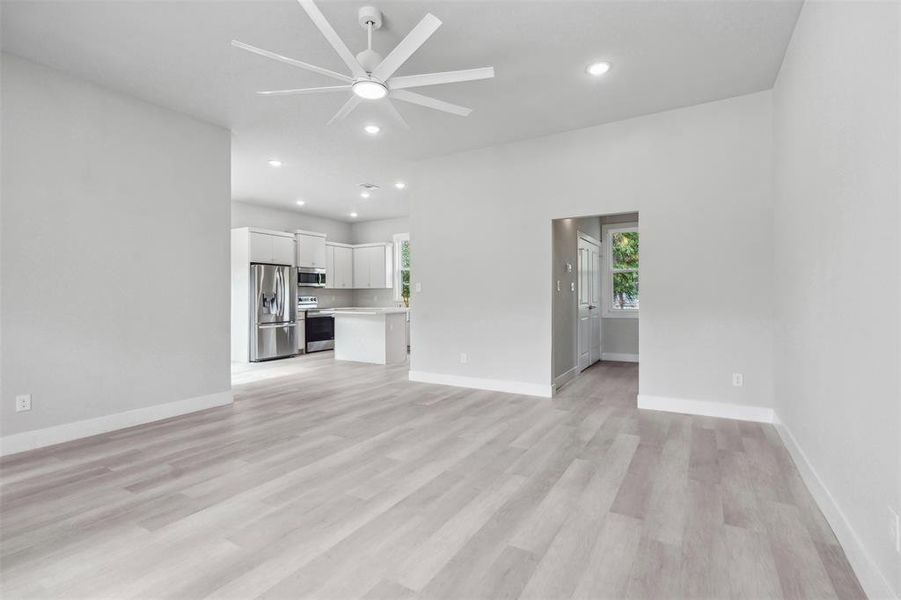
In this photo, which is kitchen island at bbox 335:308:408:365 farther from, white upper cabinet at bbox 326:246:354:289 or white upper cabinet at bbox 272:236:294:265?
white upper cabinet at bbox 326:246:354:289

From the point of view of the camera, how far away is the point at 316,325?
8891 mm

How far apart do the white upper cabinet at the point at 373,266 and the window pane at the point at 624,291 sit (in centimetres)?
479

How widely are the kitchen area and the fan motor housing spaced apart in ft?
16.0

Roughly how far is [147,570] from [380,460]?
140 centimetres

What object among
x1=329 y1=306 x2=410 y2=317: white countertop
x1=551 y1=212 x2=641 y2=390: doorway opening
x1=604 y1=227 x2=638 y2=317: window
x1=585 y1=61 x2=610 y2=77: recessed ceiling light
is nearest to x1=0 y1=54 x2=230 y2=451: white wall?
x1=329 y1=306 x2=410 y2=317: white countertop

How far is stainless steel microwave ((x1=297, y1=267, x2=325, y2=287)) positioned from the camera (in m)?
8.68

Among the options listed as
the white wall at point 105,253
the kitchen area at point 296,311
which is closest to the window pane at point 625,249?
the kitchen area at point 296,311

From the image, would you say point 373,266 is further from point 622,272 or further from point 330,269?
point 622,272

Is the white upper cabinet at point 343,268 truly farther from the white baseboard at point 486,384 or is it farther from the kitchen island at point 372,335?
the white baseboard at point 486,384

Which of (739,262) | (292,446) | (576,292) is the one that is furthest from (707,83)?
(292,446)

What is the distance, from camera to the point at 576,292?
5973 millimetres

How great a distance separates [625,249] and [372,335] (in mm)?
4455

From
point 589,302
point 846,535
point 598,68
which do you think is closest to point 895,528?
point 846,535

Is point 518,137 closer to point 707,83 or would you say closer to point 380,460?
point 707,83
